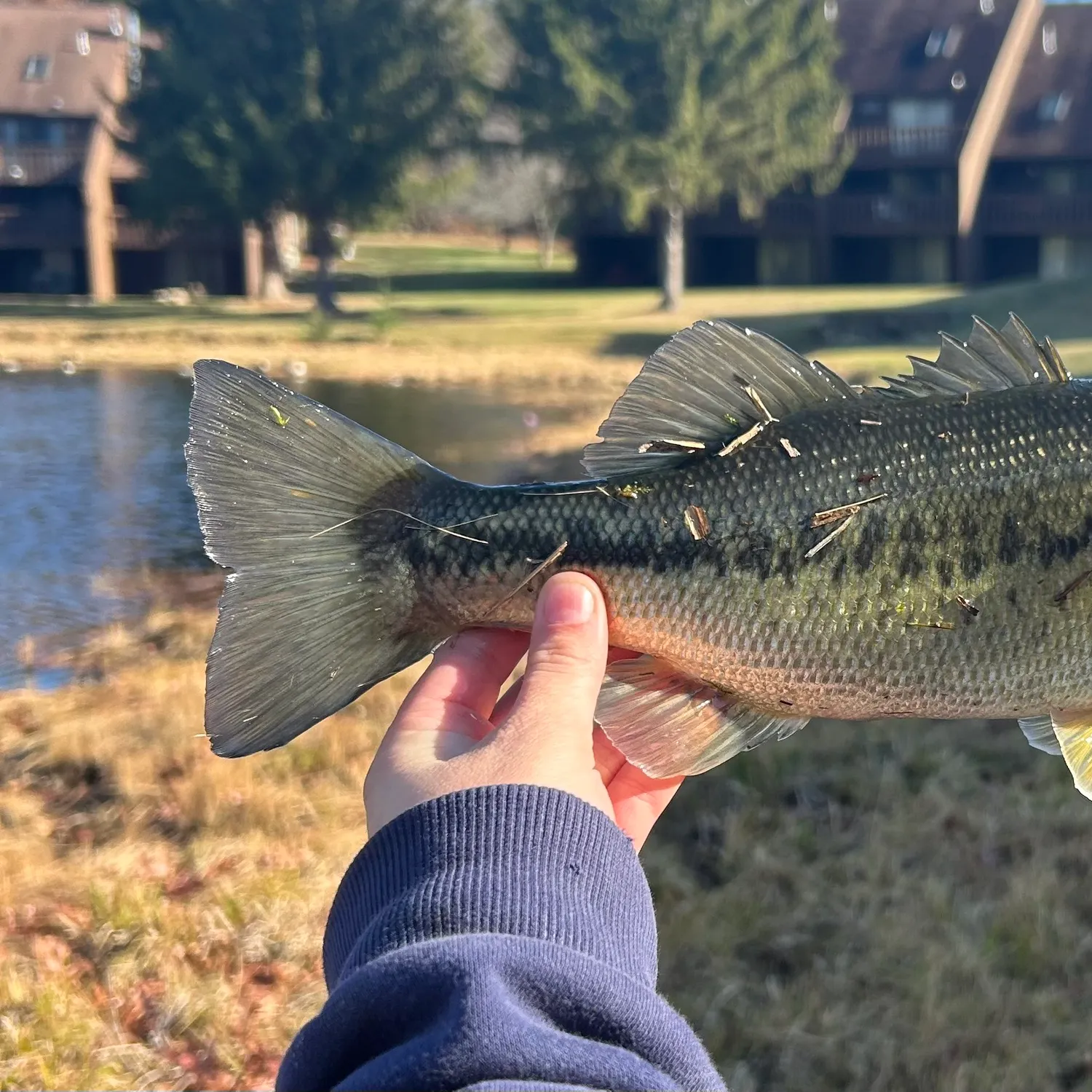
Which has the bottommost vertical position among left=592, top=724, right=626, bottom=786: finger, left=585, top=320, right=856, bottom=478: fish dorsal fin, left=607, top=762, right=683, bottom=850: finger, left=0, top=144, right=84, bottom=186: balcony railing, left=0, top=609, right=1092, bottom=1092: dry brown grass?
left=0, top=609, right=1092, bottom=1092: dry brown grass

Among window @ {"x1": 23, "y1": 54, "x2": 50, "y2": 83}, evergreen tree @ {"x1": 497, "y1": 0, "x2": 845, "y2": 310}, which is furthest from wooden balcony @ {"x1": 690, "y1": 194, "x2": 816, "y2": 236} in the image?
window @ {"x1": 23, "y1": 54, "x2": 50, "y2": 83}

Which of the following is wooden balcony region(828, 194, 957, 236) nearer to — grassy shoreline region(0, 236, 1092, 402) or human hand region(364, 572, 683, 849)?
grassy shoreline region(0, 236, 1092, 402)

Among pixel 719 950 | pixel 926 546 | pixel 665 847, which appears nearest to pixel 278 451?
pixel 926 546

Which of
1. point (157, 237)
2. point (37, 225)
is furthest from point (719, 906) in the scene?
point (157, 237)

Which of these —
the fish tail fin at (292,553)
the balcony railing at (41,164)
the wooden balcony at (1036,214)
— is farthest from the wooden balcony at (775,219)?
the fish tail fin at (292,553)

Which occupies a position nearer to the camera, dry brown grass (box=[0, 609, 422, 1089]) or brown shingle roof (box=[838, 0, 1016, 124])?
dry brown grass (box=[0, 609, 422, 1089])

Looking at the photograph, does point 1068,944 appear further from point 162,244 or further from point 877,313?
point 162,244
